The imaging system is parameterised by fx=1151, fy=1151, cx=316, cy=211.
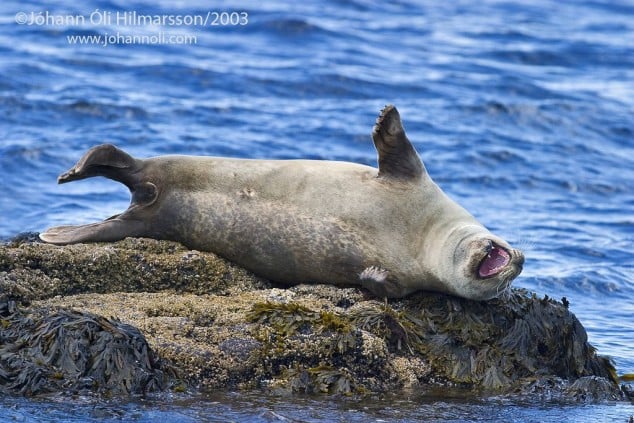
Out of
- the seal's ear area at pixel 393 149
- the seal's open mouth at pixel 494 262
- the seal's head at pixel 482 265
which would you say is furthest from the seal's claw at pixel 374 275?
the seal's ear area at pixel 393 149

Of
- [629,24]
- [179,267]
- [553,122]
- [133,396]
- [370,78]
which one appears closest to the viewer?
[133,396]

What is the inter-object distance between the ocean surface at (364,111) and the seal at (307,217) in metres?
1.14

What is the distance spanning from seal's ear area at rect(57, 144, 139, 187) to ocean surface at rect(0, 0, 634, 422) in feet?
6.56

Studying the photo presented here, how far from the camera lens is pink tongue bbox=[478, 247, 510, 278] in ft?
22.1

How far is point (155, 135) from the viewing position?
46.8 ft

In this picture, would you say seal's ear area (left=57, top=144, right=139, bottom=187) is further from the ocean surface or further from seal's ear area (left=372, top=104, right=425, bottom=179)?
the ocean surface

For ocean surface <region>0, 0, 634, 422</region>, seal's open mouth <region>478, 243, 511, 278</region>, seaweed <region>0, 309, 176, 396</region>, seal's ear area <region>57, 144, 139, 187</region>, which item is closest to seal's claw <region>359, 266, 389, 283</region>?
seal's open mouth <region>478, 243, 511, 278</region>

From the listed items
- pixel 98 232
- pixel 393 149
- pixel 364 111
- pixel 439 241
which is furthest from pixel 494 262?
pixel 364 111

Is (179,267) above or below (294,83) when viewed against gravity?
below

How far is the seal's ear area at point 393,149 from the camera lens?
23.5 ft

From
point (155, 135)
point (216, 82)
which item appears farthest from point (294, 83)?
point (155, 135)

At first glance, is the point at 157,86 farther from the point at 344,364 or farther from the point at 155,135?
the point at 344,364

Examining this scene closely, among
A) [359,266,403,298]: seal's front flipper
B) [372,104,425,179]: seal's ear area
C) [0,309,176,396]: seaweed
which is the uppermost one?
[372,104,425,179]: seal's ear area

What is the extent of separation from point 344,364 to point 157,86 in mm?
10777
